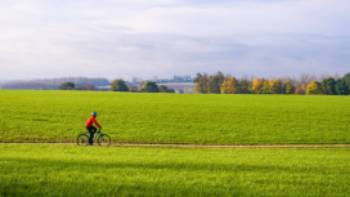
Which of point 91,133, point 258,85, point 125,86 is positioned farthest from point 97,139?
point 258,85

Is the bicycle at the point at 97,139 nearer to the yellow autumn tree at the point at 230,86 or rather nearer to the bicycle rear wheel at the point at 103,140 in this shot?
the bicycle rear wheel at the point at 103,140

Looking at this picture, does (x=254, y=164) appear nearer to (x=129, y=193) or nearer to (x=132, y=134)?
(x=129, y=193)

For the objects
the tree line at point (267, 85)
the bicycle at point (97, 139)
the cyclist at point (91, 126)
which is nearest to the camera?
the cyclist at point (91, 126)

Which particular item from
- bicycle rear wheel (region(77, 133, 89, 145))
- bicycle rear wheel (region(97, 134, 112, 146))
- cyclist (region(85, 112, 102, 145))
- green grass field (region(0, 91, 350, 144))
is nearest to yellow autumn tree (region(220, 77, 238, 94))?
green grass field (region(0, 91, 350, 144))

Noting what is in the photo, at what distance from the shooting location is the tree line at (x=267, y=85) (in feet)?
504

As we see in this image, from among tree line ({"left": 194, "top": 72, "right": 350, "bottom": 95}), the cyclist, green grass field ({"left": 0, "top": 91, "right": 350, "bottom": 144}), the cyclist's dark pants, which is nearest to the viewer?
the cyclist

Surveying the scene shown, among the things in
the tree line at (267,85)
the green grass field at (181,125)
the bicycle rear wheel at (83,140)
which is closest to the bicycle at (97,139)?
the bicycle rear wheel at (83,140)

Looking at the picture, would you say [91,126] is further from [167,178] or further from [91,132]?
[167,178]

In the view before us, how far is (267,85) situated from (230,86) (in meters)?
15.5

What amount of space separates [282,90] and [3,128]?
5415 inches

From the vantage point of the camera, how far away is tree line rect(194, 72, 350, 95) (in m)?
154

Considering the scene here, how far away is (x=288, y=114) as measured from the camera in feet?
173

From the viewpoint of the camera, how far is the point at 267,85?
16525 cm

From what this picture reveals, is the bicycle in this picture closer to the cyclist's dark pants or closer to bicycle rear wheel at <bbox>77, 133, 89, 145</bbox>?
bicycle rear wheel at <bbox>77, 133, 89, 145</bbox>
